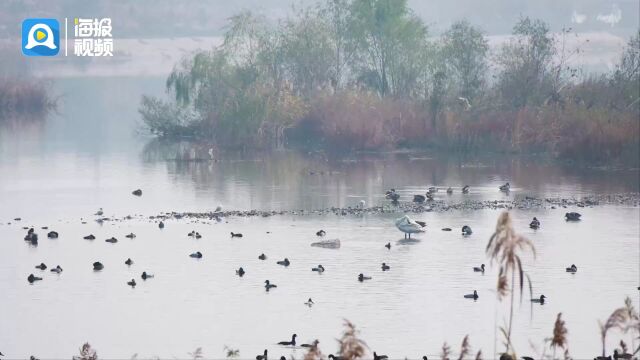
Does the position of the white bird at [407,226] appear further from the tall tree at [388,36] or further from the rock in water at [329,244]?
the tall tree at [388,36]

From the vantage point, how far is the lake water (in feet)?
98.7

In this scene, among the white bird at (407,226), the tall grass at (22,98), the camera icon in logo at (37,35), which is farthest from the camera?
the tall grass at (22,98)

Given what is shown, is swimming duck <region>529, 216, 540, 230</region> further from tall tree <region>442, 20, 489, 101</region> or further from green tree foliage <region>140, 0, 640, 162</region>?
tall tree <region>442, 20, 489, 101</region>

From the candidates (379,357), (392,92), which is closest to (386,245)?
(379,357)

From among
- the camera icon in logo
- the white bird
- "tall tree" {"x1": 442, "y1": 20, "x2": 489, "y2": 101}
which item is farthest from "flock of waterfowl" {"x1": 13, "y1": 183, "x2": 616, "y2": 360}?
"tall tree" {"x1": 442, "y1": 20, "x2": 489, "y2": 101}

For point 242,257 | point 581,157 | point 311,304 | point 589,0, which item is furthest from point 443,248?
point 589,0

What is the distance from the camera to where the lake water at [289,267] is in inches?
1185

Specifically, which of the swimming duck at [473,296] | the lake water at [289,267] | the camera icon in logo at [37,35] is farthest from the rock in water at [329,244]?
the camera icon in logo at [37,35]

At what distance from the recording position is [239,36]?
8812 centimetres

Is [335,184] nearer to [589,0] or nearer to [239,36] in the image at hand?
[239,36]

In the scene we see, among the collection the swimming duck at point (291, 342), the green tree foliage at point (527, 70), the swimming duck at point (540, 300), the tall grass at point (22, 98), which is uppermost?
the green tree foliage at point (527, 70)

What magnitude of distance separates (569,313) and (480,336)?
3371mm

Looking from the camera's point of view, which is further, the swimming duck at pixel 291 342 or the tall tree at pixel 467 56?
the tall tree at pixel 467 56

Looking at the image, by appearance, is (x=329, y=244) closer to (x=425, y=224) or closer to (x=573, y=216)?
(x=425, y=224)
